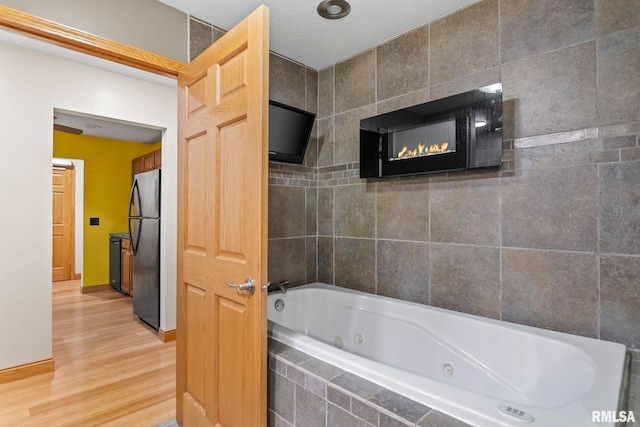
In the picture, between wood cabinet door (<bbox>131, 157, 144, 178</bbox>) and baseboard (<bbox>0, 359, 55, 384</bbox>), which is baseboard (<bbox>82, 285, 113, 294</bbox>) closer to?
wood cabinet door (<bbox>131, 157, 144, 178</bbox>)

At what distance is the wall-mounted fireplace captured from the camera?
1740mm

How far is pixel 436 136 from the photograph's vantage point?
2.01 metres

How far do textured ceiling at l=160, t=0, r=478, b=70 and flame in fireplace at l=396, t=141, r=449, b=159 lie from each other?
2.68 ft

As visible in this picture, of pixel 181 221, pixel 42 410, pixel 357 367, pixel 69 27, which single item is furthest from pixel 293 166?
pixel 42 410

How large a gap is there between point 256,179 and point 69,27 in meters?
1.26

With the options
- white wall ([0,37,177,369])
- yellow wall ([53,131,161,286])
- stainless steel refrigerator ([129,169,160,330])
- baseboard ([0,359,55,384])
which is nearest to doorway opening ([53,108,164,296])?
yellow wall ([53,131,161,286])

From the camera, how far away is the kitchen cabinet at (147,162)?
14.3ft

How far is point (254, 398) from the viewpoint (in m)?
1.35

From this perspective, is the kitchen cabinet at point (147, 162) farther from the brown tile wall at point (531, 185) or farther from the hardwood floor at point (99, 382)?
the brown tile wall at point (531, 185)

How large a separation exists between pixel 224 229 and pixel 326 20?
4.98 ft

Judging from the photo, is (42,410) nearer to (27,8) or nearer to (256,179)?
(256,179)

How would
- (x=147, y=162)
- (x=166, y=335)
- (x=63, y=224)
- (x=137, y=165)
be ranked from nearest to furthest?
(x=166, y=335), (x=147, y=162), (x=137, y=165), (x=63, y=224)

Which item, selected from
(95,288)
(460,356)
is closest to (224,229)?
(460,356)

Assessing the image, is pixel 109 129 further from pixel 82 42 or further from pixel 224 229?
pixel 224 229
